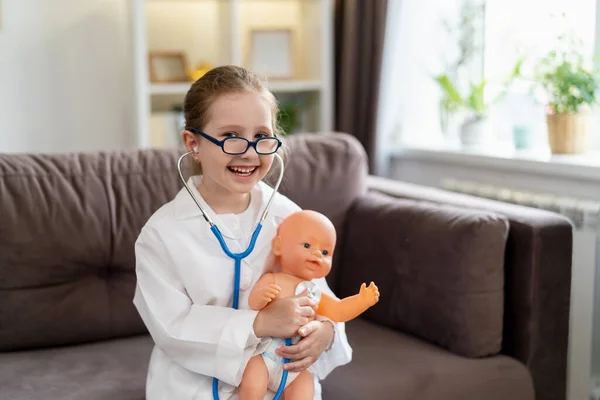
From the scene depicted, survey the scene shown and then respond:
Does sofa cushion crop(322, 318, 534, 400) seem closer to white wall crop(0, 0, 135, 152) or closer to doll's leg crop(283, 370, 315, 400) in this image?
doll's leg crop(283, 370, 315, 400)

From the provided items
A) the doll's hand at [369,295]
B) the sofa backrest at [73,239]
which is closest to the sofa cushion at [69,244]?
the sofa backrest at [73,239]

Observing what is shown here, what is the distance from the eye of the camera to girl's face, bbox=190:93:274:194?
1.44m

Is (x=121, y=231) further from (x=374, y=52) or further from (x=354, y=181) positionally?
(x=374, y=52)

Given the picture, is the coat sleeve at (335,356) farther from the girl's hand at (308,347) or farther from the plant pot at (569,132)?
the plant pot at (569,132)

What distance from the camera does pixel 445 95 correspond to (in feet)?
9.62

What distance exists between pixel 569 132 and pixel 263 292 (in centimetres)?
138

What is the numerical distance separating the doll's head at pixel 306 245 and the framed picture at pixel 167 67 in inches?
70.3

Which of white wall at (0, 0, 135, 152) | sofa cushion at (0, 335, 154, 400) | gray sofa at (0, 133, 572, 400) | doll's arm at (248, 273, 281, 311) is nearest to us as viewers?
doll's arm at (248, 273, 281, 311)

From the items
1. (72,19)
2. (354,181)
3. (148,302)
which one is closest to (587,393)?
(354,181)

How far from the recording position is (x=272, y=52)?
3.24 meters

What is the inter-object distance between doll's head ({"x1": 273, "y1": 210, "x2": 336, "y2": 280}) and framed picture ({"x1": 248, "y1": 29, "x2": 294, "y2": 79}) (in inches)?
72.2

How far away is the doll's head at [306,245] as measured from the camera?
1431mm

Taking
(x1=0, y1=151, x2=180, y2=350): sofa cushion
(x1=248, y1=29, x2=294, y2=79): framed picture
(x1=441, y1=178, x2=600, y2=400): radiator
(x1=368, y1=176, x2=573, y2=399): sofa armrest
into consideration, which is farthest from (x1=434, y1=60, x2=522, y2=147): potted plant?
(x1=0, y1=151, x2=180, y2=350): sofa cushion

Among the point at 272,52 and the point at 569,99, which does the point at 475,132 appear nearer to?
the point at 569,99
